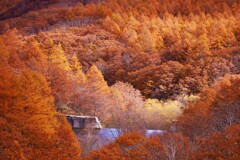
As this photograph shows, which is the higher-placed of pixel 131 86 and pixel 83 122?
pixel 131 86

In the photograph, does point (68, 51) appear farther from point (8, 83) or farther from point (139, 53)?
point (8, 83)

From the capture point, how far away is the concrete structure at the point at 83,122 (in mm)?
49938

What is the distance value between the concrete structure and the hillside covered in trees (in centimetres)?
285

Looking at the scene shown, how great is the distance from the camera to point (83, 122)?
5028 cm

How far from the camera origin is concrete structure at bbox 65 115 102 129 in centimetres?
4994

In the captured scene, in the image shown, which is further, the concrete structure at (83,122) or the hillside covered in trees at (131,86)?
the concrete structure at (83,122)

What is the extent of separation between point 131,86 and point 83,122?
21.8 metres

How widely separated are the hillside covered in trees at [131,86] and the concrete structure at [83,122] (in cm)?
285

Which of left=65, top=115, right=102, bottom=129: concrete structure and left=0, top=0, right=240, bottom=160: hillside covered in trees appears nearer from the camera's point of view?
left=0, top=0, right=240, bottom=160: hillside covered in trees

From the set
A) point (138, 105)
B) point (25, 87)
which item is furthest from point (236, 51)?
point (25, 87)

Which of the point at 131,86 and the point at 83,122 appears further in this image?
the point at 131,86

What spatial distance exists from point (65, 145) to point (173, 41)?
7710cm

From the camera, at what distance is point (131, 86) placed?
70500 mm

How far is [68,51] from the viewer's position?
4274 inches
